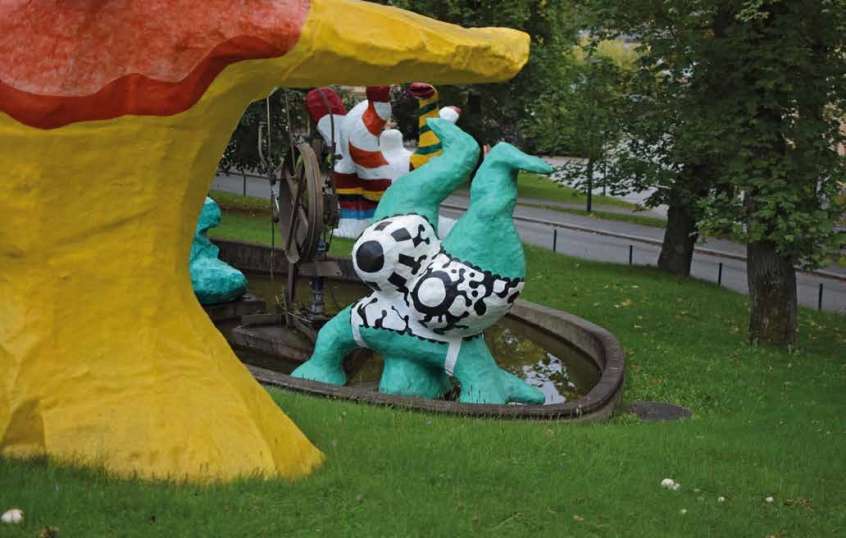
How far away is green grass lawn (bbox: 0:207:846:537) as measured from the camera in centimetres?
471

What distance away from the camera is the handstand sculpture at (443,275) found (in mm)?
9156

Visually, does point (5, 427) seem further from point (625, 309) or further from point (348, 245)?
point (348, 245)

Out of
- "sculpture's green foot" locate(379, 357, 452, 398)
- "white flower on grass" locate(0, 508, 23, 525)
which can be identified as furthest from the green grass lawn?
"sculpture's green foot" locate(379, 357, 452, 398)

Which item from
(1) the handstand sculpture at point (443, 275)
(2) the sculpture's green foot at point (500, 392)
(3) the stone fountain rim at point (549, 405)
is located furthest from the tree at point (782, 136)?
(1) the handstand sculpture at point (443, 275)

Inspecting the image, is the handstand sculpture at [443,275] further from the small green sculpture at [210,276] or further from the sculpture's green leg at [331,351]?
the small green sculpture at [210,276]

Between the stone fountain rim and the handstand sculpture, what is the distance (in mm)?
776

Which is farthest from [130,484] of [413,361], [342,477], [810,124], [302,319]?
[810,124]

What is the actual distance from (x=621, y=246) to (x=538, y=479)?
20987mm

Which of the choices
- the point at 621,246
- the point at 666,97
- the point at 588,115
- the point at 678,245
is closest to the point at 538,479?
the point at 666,97

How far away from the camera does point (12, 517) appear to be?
4406 millimetres

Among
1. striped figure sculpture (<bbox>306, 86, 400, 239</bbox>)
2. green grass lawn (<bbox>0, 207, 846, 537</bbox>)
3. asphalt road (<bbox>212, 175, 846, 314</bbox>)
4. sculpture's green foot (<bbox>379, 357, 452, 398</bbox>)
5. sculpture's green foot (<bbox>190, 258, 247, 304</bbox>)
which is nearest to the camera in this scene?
green grass lawn (<bbox>0, 207, 846, 537</bbox>)

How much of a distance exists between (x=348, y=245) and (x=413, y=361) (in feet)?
→ 29.3

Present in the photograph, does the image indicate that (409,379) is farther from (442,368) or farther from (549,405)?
(549,405)

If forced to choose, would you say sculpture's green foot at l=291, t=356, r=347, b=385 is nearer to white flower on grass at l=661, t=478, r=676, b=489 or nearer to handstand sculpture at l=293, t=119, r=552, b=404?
handstand sculpture at l=293, t=119, r=552, b=404
